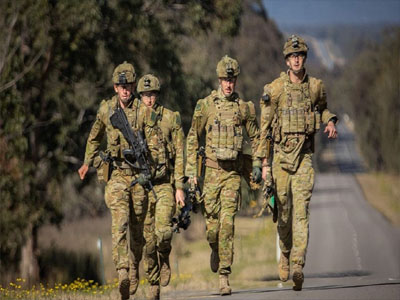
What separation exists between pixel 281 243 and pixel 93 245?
27147mm

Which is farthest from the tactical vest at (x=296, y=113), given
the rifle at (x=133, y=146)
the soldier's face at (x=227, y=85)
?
the rifle at (x=133, y=146)

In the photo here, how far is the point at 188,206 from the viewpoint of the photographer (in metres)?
12.5

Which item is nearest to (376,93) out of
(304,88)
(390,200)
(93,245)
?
(390,200)

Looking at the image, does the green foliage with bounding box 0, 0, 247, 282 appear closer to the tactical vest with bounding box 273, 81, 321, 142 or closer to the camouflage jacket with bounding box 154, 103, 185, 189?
the camouflage jacket with bounding box 154, 103, 185, 189

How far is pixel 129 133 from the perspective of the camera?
1177 cm

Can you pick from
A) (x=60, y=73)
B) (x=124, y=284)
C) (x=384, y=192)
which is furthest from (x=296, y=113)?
(x=384, y=192)

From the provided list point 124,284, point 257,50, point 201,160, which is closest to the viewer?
point 124,284

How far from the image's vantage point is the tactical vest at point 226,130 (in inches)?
473

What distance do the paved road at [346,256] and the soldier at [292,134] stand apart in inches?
35.8

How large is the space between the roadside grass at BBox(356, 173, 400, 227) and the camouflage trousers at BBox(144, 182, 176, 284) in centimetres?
3653

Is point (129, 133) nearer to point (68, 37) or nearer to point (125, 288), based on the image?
point (125, 288)

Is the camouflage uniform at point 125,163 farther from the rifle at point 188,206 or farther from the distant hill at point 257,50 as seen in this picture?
the distant hill at point 257,50

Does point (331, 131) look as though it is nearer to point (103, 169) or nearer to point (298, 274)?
point (298, 274)

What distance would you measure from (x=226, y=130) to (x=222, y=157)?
322 mm
